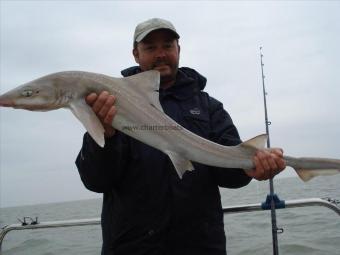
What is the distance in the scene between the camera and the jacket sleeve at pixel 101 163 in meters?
3.14

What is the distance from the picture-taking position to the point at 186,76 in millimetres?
3918

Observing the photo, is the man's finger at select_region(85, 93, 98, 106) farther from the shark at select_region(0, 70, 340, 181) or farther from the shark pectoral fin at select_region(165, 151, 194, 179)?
the shark pectoral fin at select_region(165, 151, 194, 179)

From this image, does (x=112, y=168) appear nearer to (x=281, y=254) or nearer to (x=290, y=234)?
(x=281, y=254)

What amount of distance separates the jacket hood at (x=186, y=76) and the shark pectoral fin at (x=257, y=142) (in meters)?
0.87

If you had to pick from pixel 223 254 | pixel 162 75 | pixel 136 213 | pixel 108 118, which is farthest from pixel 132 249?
pixel 162 75

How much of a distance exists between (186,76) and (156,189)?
4.13 ft

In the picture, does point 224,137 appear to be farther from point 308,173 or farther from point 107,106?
point 107,106

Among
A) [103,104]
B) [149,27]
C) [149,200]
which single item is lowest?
[149,200]

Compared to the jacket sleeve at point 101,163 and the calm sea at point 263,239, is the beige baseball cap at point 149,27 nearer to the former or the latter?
the jacket sleeve at point 101,163

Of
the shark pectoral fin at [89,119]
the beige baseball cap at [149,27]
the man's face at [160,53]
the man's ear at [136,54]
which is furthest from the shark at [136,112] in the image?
the man's ear at [136,54]

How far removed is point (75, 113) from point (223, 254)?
69.3 inches

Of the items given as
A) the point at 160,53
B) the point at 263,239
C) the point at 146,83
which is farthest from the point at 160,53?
the point at 263,239

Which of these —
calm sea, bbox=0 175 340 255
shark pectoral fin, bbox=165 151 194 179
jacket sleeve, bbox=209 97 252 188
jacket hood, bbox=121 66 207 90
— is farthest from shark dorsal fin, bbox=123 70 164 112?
calm sea, bbox=0 175 340 255

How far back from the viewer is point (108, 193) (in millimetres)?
3420
